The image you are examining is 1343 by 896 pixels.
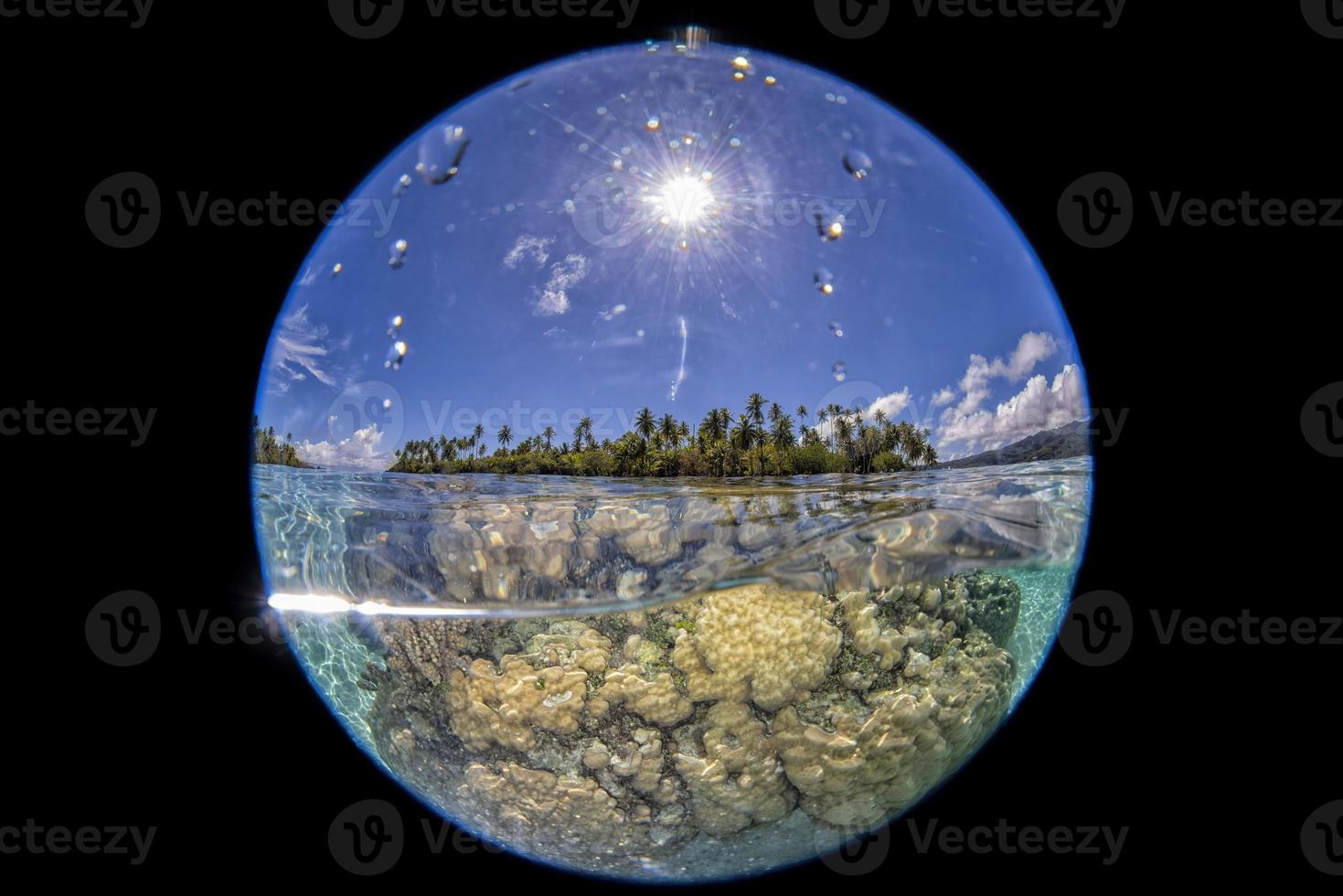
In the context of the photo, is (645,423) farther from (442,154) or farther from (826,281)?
(442,154)

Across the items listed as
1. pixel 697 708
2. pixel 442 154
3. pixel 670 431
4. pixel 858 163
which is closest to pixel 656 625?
pixel 697 708

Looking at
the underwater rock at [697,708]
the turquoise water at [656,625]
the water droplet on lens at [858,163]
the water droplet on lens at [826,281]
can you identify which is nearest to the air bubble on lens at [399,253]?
the turquoise water at [656,625]

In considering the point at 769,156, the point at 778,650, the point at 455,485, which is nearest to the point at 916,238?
the point at 769,156

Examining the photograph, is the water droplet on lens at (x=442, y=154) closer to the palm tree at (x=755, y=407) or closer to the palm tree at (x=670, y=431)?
the palm tree at (x=670, y=431)

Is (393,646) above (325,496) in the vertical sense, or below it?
below

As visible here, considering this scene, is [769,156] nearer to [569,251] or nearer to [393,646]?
[569,251]

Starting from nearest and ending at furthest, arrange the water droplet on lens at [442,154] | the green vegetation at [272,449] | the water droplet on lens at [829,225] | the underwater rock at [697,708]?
the underwater rock at [697,708] < the water droplet on lens at [829,225] < the water droplet on lens at [442,154] < the green vegetation at [272,449]
